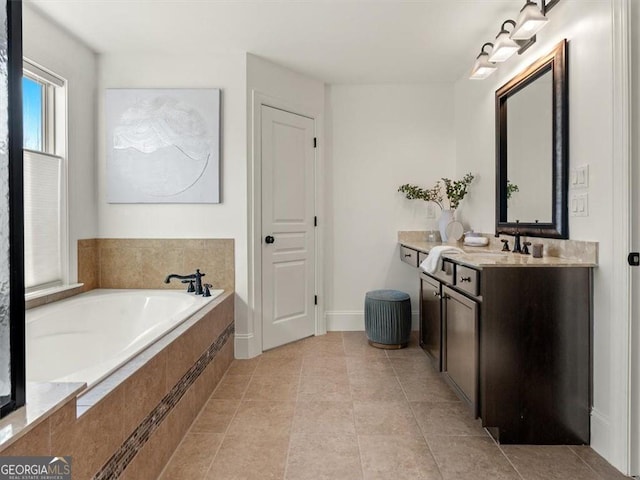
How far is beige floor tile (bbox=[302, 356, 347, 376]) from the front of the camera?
2734mm

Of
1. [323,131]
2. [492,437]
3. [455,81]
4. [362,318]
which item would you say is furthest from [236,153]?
[492,437]

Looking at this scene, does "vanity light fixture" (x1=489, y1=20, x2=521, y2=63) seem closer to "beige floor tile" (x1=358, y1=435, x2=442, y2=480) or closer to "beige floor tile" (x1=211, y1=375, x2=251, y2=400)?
"beige floor tile" (x1=358, y1=435, x2=442, y2=480)

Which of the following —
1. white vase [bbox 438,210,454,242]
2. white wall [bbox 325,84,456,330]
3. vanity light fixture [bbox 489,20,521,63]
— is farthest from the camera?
white wall [bbox 325,84,456,330]

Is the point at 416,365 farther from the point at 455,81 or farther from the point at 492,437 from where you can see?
the point at 455,81

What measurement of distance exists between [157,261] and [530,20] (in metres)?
2.95

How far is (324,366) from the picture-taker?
2865 millimetres

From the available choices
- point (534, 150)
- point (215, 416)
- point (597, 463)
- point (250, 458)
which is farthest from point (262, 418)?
point (534, 150)

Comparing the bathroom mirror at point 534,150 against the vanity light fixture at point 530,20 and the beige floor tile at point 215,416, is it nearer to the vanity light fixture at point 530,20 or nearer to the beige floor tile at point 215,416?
the vanity light fixture at point 530,20

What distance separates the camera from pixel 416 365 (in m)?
2.89

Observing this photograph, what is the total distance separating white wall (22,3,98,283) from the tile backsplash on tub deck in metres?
0.21

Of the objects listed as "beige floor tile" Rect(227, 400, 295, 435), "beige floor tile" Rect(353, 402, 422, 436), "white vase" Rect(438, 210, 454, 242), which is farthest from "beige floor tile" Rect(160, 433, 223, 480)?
"white vase" Rect(438, 210, 454, 242)

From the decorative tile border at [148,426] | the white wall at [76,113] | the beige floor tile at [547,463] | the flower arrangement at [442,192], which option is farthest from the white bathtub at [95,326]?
the flower arrangement at [442,192]

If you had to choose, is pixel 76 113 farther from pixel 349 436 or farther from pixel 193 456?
pixel 349 436

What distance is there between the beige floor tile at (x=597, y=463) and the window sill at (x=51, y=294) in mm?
3095
